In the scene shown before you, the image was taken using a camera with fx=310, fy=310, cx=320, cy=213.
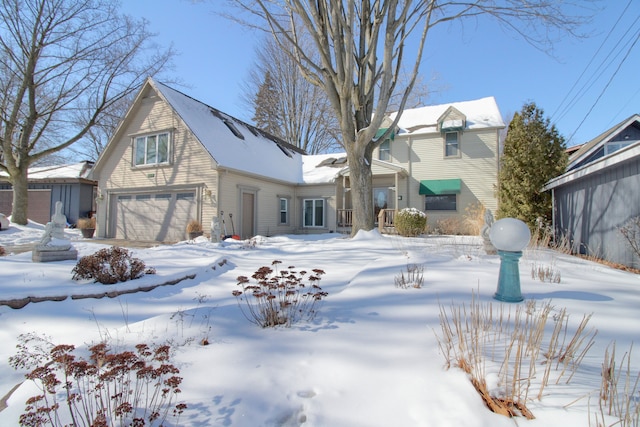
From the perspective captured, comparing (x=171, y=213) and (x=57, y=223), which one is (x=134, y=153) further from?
(x=57, y=223)

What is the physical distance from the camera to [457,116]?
16109mm

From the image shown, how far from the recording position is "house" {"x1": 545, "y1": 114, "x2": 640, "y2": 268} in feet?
19.7

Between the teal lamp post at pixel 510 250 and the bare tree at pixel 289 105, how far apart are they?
2386 centimetres

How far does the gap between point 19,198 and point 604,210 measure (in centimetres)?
2285

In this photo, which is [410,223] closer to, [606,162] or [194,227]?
[606,162]

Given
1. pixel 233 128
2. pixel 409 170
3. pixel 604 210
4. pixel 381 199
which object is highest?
pixel 233 128

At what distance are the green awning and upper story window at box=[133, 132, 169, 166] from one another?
40.9 ft

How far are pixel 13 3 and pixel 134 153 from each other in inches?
352

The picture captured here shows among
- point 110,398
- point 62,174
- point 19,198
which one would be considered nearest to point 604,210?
point 110,398

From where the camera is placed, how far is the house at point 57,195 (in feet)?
61.1

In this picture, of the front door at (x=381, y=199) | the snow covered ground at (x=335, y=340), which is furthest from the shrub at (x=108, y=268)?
the front door at (x=381, y=199)

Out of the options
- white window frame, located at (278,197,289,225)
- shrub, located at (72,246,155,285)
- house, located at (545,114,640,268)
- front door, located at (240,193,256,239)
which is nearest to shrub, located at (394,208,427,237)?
house, located at (545,114,640,268)

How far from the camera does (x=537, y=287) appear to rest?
3562 mm

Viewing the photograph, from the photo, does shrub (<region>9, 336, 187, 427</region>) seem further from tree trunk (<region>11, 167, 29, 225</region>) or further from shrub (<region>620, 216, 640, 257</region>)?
tree trunk (<region>11, 167, 29, 225</region>)
